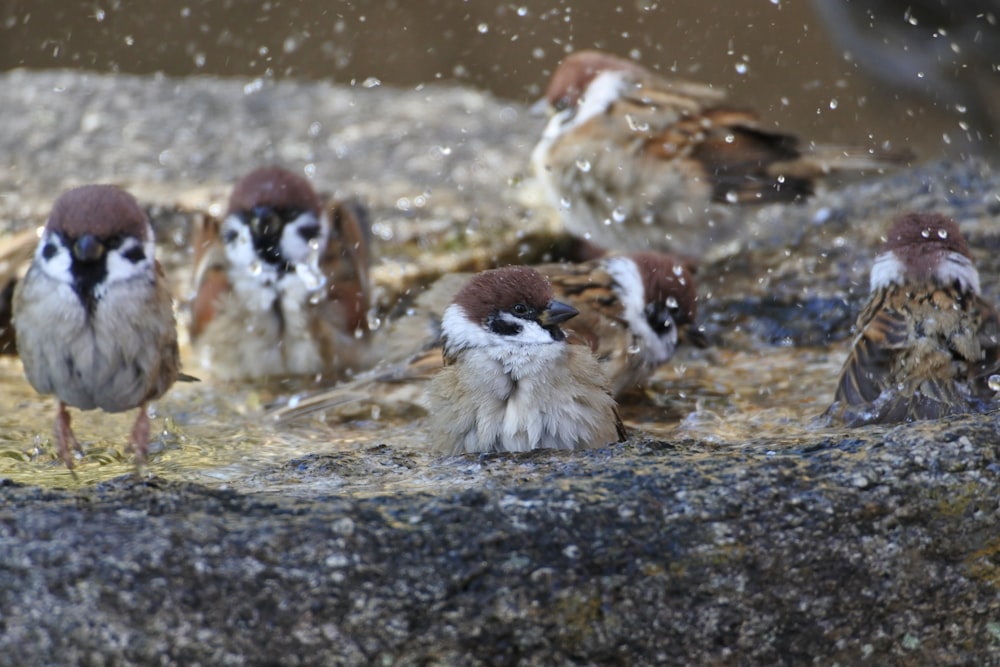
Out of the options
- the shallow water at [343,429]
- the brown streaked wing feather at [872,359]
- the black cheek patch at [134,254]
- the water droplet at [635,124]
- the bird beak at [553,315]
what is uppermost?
the water droplet at [635,124]

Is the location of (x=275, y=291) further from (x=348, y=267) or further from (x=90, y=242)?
(x=90, y=242)

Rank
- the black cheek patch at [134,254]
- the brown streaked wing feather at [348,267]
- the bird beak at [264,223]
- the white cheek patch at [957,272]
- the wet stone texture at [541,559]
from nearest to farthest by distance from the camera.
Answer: the wet stone texture at [541,559], the black cheek patch at [134,254], the white cheek patch at [957,272], the bird beak at [264,223], the brown streaked wing feather at [348,267]

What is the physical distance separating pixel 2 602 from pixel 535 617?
79 centimetres

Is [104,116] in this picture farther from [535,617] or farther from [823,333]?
[535,617]

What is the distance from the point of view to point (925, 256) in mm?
3500

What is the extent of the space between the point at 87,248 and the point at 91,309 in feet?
0.51

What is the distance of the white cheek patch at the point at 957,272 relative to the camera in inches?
136

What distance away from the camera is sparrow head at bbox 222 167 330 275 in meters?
4.39

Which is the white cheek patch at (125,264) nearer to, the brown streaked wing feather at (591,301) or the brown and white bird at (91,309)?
the brown and white bird at (91,309)

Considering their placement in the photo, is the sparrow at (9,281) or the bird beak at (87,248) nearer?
the bird beak at (87,248)

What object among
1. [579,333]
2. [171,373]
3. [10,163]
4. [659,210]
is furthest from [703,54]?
[171,373]

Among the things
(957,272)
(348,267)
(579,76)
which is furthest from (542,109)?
(957,272)

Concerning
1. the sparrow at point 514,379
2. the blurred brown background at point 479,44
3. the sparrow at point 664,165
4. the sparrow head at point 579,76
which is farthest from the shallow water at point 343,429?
the blurred brown background at point 479,44

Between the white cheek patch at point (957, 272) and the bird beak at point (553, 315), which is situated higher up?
the white cheek patch at point (957, 272)
